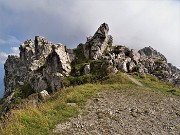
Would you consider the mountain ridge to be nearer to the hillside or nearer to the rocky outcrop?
the rocky outcrop

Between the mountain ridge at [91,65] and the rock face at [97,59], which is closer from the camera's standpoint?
the mountain ridge at [91,65]

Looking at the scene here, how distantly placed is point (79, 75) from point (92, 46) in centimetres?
1184

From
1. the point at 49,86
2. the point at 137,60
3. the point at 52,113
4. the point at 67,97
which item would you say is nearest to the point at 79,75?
the point at 49,86

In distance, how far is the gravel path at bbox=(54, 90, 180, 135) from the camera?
74.7ft

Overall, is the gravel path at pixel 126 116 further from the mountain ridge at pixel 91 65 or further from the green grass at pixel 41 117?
the mountain ridge at pixel 91 65

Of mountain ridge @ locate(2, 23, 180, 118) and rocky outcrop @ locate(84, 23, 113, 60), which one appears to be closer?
mountain ridge @ locate(2, 23, 180, 118)

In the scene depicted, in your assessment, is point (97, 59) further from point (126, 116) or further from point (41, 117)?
point (41, 117)

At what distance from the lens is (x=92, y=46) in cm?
7294

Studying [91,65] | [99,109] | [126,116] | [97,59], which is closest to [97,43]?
[97,59]

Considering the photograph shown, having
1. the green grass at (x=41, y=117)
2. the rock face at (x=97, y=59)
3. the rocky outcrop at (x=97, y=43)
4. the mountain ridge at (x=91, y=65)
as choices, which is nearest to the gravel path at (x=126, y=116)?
the green grass at (x=41, y=117)

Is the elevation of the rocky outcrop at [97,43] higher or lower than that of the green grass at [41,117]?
higher

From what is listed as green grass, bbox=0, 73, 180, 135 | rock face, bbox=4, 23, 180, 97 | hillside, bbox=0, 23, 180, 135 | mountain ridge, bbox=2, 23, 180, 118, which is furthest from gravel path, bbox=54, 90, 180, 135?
rock face, bbox=4, 23, 180, 97

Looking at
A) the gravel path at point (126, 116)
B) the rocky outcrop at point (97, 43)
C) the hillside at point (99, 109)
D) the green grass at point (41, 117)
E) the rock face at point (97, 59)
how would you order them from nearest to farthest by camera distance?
1. the green grass at point (41, 117)
2. the hillside at point (99, 109)
3. the gravel path at point (126, 116)
4. the rock face at point (97, 59)
5. the rocky outcrop at point (97, 43)

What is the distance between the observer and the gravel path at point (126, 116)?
22.8m
